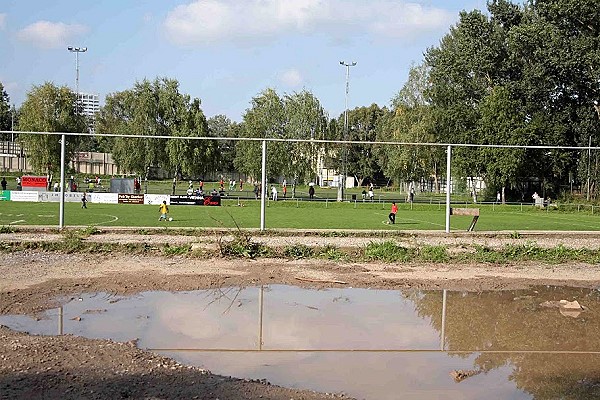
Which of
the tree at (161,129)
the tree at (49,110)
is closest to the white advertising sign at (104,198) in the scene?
the tree at (161,129)

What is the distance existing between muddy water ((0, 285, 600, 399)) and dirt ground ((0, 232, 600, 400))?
533 mm

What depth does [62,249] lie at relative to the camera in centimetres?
1595

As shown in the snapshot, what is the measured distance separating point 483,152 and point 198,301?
42.7 m

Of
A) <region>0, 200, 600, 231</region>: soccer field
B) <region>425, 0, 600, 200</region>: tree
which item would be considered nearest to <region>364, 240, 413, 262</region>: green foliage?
<region>0, 200, 600, 231</region>: soccer field

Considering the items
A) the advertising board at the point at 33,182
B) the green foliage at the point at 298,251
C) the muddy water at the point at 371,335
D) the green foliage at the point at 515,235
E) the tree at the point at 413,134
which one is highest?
the tree at the point at 413,134

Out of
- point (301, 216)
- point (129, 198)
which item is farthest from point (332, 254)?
point (129, 198)

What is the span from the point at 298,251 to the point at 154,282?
490cm

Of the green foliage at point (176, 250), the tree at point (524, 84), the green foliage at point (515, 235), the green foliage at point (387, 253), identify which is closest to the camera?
the green foliage at point (176, 250)

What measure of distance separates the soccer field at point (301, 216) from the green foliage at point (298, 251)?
370 centimetres

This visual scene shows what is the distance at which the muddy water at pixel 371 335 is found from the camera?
6930mm

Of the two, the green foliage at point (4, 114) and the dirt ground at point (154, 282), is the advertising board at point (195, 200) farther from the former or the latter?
the green foliage at point (4, 114)

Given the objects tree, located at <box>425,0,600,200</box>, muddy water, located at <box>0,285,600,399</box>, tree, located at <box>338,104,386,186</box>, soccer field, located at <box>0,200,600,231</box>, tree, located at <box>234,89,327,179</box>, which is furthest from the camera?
tree, located at <box>338,104,386,186</box>

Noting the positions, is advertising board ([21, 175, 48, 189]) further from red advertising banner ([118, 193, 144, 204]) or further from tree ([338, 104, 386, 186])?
tree ([338, 104, 386, 186])

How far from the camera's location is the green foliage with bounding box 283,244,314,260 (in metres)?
16.2
